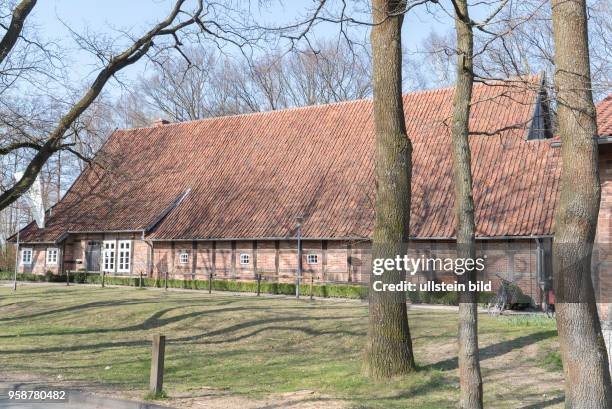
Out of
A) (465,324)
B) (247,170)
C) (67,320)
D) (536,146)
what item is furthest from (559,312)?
(247,170)

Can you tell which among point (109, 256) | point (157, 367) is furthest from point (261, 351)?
point (109, 256)

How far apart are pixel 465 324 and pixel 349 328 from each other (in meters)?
6.00

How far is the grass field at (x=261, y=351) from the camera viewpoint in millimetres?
8727

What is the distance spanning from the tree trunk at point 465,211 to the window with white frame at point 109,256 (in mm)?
25068

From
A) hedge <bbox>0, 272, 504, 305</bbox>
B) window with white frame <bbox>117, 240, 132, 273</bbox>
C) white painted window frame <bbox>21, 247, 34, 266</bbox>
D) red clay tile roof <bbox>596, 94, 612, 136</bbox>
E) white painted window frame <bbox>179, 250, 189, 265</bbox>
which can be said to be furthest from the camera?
white painted window frame <bbox>21, 247, 34, 266</bbox>

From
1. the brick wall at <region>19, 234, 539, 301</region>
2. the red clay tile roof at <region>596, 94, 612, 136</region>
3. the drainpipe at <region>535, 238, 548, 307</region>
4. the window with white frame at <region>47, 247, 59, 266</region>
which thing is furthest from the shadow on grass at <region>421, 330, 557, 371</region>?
the window with white frame at <region>47, 247, 59, 266</region>

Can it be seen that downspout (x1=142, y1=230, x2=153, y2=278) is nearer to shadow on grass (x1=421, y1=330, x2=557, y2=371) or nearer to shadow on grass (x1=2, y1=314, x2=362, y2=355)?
shadow on grass (x1=2, y1=314, x2=362, y2=355)

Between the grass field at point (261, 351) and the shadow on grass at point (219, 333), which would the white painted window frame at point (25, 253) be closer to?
the grass field at point (261, 351)

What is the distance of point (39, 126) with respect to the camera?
1354 centimetres

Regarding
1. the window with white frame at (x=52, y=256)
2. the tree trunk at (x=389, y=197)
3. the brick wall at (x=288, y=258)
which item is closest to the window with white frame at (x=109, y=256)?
the brick wall at (x=288, y=258)

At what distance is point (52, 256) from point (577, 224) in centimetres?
2976

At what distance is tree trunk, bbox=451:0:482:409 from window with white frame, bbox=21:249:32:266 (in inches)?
1177

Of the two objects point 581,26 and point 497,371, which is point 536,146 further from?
point 581,26

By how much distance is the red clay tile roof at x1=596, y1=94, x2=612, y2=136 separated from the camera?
511 inches
